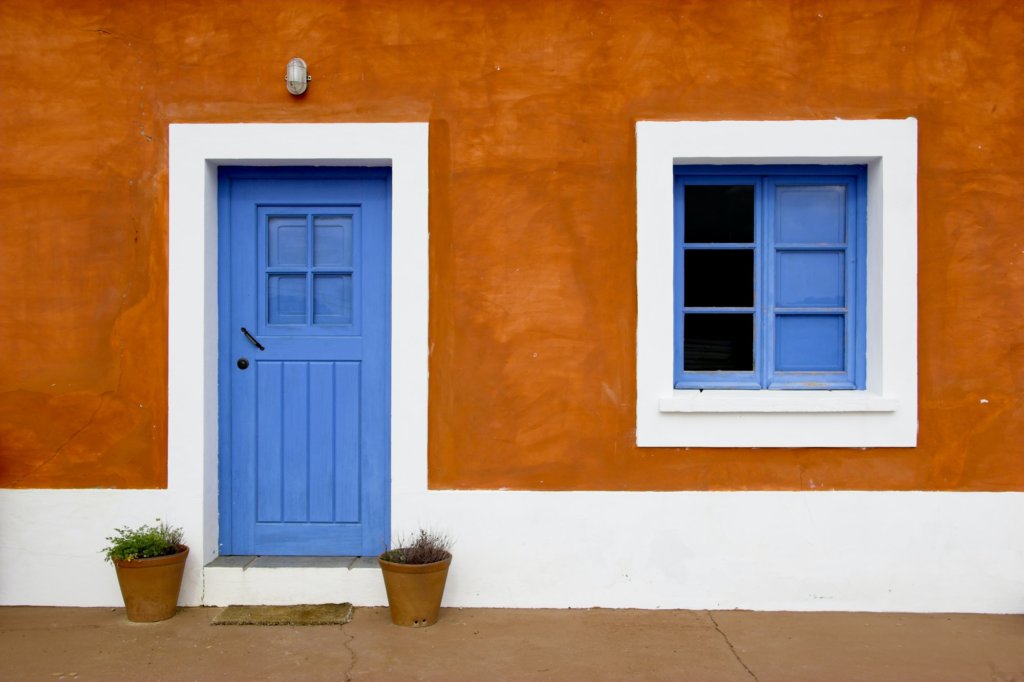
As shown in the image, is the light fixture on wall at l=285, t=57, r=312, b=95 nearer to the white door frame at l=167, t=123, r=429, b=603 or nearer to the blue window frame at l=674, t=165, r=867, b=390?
the white door frame at l=167, t=123, r=429, b=603

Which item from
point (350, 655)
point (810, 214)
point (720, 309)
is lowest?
point (350, 655)

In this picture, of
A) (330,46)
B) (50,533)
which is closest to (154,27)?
(330,46)

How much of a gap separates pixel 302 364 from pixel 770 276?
8.79ft

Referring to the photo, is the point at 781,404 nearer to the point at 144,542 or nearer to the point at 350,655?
the point at 350,655

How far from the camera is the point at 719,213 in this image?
471 cm

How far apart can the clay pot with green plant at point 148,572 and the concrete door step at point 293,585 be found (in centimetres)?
22

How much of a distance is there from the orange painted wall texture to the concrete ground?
717 millimetres

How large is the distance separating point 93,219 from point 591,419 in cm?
293

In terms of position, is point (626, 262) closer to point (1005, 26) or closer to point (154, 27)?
point (1005, 26)

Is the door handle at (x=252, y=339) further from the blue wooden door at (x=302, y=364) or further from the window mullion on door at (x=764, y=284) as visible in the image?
the window mullion on door at (x=764, y=284)

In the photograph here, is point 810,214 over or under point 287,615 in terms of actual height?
over

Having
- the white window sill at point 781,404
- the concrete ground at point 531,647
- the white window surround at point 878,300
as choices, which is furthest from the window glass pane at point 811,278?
the concrete ground at point 531,647

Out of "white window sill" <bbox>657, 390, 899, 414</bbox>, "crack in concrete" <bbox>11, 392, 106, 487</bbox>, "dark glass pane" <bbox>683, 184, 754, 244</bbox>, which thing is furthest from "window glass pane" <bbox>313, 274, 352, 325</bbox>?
"dark glass pane" <bbox>683, 184, 754, 244</bbox>

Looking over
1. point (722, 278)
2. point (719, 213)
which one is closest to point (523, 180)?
point (719, 213)
